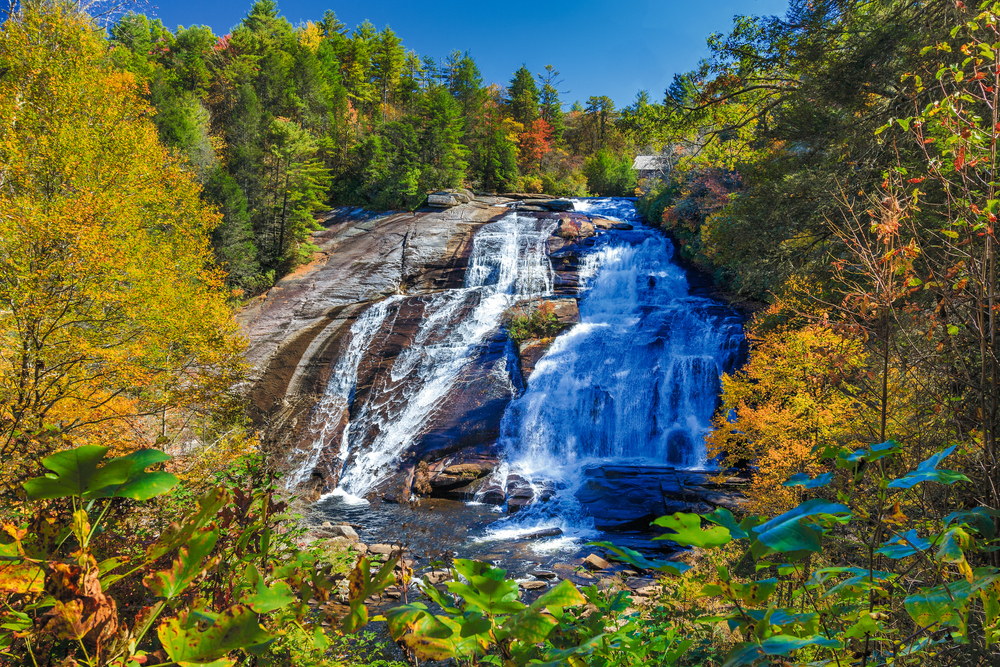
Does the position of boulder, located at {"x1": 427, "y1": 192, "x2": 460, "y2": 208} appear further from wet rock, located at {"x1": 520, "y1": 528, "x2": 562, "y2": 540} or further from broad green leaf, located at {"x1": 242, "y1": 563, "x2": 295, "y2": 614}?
broad green leaf, located at {"x1": 242, "y1": 563, "x2": 295, "y2": 614}

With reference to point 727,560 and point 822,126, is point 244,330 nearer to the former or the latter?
point 727,560

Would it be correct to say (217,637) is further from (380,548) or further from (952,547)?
(380,548)

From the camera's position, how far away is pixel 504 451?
45.7 feet

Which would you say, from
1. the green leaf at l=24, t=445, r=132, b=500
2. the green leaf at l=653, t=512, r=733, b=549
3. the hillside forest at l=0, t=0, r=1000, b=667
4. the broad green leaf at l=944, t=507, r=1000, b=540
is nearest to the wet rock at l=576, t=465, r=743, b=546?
the hillside forest at l=0, t=0, r=1000, b=667

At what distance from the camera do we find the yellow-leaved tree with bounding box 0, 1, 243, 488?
7.19 meters

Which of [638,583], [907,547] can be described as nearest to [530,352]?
[638,583]

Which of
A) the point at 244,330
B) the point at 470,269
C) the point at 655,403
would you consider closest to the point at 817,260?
the point at 655,403

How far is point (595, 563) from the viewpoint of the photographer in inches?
349

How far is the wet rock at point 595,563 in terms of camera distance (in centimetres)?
882

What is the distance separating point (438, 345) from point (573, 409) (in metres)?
5.77

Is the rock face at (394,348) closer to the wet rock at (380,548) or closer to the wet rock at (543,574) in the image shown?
the wet rock at (380,548)

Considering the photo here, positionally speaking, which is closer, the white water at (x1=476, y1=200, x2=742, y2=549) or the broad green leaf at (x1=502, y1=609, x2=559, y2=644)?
the broad green leaf at (x1=502, y1=609, x2=559, y2=644)

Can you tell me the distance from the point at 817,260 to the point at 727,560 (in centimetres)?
505

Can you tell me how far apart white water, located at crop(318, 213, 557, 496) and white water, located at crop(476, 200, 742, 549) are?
9.70ft
